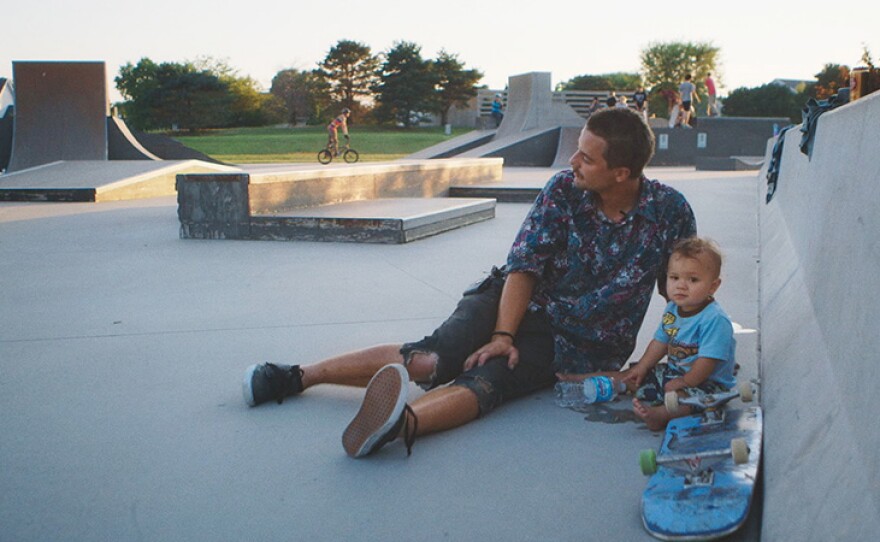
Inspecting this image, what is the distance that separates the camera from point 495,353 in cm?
323

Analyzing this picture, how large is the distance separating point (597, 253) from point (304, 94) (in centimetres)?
6251

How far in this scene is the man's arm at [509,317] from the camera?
321 centimetres

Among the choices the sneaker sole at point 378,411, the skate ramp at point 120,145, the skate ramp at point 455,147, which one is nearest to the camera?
the sneaker sole at point 378,411

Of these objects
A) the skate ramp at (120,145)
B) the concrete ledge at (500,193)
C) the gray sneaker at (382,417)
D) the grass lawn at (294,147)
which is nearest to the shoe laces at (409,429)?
the gray sneaker at (382,417)

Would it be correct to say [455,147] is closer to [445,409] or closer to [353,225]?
[353,225]

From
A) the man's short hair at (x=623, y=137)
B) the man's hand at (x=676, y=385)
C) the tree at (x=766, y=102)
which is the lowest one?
the man's hand at (x=676, y=385)

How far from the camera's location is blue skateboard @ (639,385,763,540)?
215 centimetres

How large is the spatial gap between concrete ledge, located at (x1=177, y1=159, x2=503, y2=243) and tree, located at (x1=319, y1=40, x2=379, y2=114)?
184ft

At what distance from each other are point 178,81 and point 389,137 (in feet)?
54.3

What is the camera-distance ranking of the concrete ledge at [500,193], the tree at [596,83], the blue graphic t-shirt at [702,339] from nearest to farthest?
1. the blue graphic t-shirt at [702,339]
2. the concrete ledge at [500,193]
3. the tree at [596,83]

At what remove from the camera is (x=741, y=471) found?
2.33m

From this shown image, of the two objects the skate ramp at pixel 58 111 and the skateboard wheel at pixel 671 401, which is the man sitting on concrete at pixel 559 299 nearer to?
the skateboard wheel at pixel 671 401

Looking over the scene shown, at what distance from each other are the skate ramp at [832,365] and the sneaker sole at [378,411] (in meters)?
1.12

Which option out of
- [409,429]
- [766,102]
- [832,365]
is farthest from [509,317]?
[766,102]
